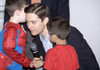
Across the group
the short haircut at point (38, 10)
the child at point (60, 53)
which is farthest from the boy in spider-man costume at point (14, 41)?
the child at point (60, 53)

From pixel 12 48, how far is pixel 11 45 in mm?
32

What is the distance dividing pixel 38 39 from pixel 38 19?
27 centimetres

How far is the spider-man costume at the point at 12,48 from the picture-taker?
1.30 meters

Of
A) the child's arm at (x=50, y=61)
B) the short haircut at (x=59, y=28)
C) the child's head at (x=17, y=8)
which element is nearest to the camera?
the child's arm at (x=50, y=61)

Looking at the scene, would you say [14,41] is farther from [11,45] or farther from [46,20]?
[46,20]

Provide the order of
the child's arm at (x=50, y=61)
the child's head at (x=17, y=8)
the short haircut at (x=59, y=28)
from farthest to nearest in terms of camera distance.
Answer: the child's head at (x=17, y=8) → the short haircut at (x=59, y=28) → the child's arm at (x=50, y=61)

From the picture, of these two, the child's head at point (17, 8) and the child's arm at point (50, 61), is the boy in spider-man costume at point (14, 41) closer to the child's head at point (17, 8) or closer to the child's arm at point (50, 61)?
the child's head at point (17, 8)

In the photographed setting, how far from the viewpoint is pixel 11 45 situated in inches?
50.8

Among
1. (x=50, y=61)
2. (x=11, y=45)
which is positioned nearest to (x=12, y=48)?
(x=11, y=45)

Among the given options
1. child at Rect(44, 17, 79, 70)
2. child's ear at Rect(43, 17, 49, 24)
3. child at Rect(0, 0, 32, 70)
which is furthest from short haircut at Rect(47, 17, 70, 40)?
child at Rect(0, 0, 32, 70)

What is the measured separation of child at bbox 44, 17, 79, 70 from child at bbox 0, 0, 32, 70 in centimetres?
28

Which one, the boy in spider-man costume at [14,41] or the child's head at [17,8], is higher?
the child's head at [17,8]

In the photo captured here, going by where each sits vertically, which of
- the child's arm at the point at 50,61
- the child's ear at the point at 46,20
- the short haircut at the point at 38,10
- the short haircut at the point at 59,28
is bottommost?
the child's arm at the point at 50,61

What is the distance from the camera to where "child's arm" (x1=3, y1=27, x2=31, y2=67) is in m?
1.29
